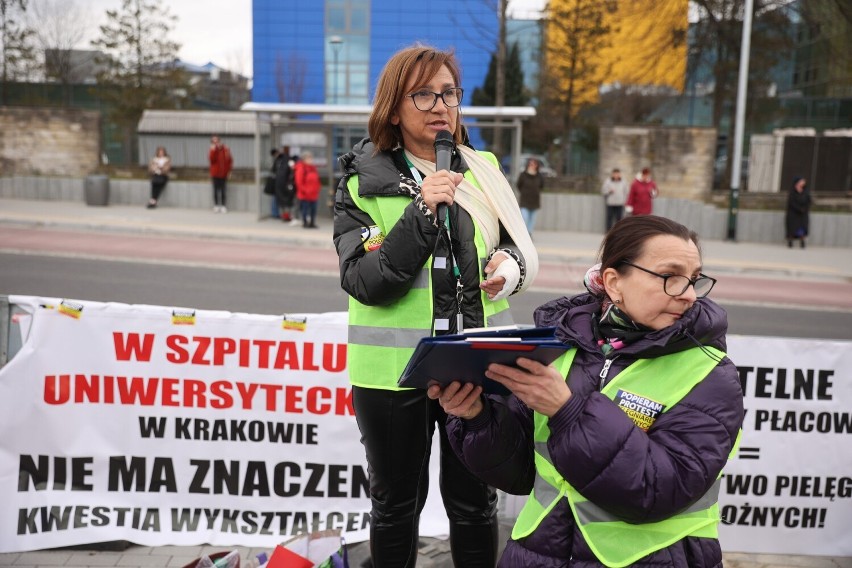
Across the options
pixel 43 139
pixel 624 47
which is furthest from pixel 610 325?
pixel 624 47

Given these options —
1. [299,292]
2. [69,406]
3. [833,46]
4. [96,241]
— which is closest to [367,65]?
[833,46]

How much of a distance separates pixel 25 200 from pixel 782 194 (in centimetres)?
2037

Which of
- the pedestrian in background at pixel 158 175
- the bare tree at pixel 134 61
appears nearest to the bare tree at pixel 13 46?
the bare tree at pixel 134 61

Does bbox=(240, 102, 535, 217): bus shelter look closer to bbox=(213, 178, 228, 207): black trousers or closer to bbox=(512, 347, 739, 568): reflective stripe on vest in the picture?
bbox=(213, 178, 228, 207): black trousers

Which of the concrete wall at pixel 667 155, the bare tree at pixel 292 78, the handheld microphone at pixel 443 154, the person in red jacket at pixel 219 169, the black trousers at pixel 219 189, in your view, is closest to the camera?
the handheld microphone at pixel 443 154

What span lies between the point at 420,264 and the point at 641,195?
17290mm

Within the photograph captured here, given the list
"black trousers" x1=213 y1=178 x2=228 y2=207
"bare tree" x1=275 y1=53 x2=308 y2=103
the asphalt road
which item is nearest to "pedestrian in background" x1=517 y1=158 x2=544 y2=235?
the asphalt road

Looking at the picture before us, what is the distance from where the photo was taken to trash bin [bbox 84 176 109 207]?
22.2 metres

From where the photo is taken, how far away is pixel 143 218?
19.9 meters

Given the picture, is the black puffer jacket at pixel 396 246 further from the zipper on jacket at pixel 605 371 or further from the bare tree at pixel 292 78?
the bare tree at pixel 292 78

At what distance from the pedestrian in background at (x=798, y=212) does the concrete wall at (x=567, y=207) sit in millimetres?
681

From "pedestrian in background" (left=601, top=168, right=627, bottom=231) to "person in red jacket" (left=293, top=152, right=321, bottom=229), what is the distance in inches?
275

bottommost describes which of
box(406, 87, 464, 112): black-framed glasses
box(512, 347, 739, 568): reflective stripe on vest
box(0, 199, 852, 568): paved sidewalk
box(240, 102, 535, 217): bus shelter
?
box(0, 199, 852, 568): paved sidewalk

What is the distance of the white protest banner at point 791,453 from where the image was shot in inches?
161
